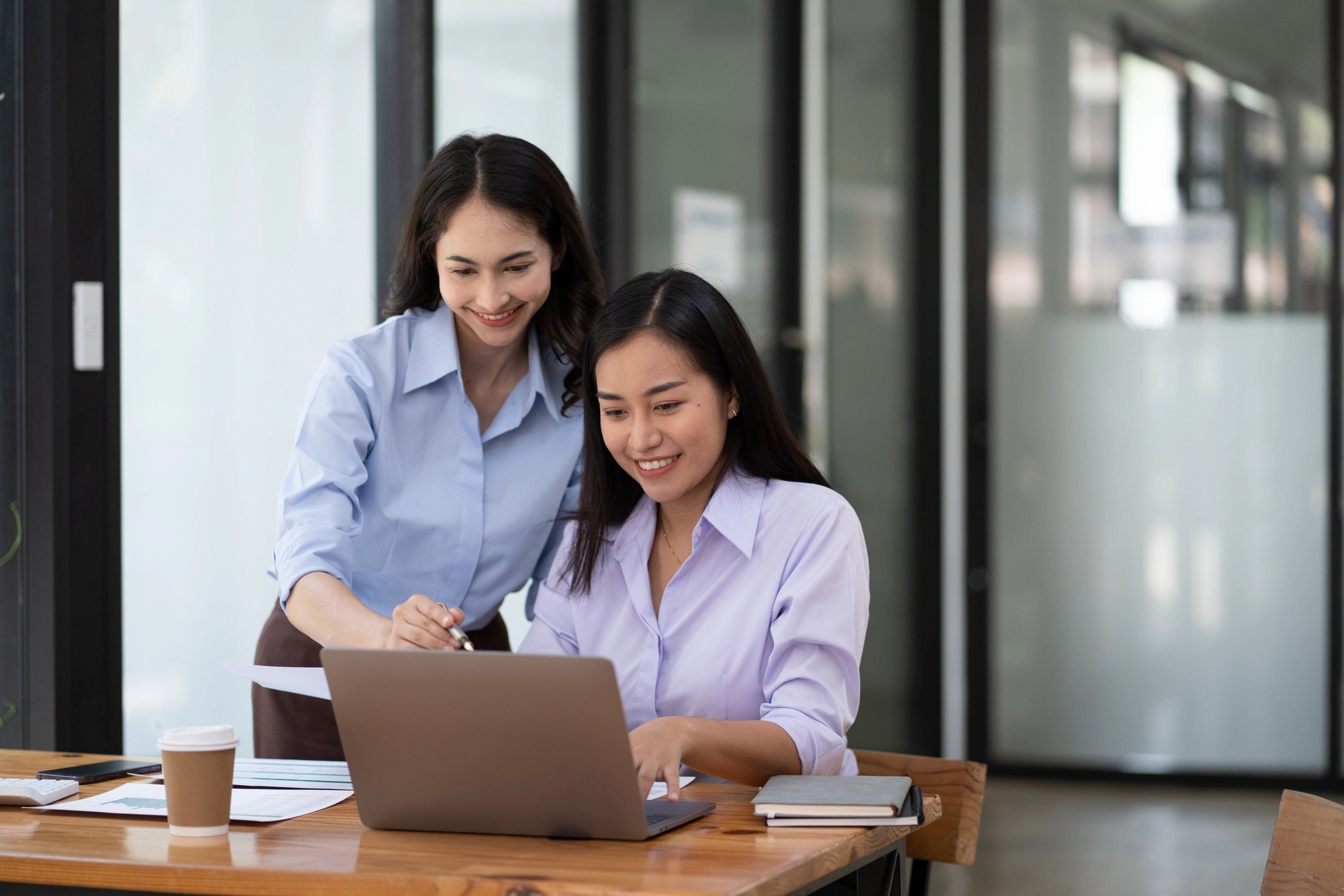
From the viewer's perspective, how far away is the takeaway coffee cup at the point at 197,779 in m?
1.36

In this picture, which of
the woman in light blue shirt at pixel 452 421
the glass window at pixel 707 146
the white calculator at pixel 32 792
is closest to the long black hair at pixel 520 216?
the woman in light blue shirt at pixel 452 421

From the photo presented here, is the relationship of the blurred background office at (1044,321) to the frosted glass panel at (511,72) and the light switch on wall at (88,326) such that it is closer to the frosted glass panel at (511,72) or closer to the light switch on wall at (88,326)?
the frosted glass panel at (511,72)

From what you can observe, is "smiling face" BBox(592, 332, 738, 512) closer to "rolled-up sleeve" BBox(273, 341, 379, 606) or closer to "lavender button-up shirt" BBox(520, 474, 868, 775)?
"lavender button-up shirt" BBox(520, 474, 868, 775)

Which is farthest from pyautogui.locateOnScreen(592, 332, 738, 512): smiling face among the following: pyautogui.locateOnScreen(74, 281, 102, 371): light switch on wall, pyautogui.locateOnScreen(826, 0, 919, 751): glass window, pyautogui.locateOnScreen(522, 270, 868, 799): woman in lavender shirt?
pyautogui.locateOnScreen(826, 0, 919, 751): glass window

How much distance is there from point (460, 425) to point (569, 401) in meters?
0.16

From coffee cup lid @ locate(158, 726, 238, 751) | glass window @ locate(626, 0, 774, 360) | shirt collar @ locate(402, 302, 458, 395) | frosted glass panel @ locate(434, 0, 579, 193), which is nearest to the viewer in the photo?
coffee cup lid @ locate(158, 726, 238, 751)

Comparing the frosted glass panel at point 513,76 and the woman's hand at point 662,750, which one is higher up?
the frosted glass panel at point 513,76

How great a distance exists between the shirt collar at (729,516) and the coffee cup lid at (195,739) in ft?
2.34

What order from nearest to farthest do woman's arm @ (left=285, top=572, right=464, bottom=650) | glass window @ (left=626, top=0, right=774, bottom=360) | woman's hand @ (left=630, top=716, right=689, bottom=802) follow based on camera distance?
1. woman's hand @ (left=630, top=716, right=689, bottom=802)
2. woman's arm @ (left=285, top=572, right=464, bottom=650)
3. glass window @ (left=626, top=0, right=774, bottom=360)

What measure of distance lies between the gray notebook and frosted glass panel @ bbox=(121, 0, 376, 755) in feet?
4.51

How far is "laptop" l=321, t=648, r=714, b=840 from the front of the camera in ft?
4.15

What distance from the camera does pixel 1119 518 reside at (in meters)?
4.98

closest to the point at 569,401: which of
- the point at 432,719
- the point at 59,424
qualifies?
the point at 59,424

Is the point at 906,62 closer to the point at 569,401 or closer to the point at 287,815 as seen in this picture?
the point at 569,401
